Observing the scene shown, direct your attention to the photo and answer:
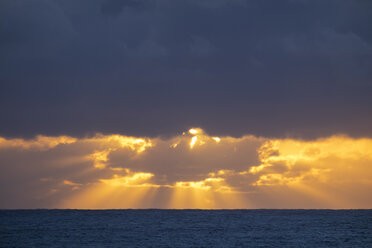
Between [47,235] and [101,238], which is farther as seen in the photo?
[47,235]

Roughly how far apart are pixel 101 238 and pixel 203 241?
18.0 meters

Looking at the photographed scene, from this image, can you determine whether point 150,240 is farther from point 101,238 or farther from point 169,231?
point 169,231

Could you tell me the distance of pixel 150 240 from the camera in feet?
299

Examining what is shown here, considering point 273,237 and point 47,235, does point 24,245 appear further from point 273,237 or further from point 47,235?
point 273,237

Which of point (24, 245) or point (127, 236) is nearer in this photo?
point (24, 245)

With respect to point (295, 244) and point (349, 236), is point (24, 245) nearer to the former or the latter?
point (295, 244)

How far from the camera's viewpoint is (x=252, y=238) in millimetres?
94562

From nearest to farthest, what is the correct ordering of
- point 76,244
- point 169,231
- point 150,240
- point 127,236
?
point 76,244, point 150,240, point 127,236, point 169,231

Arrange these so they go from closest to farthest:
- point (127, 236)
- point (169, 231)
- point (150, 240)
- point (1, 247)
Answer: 1. point (1, 247)
2. point (150, 240)
3. point (127, 236)
4. point (169, 231)

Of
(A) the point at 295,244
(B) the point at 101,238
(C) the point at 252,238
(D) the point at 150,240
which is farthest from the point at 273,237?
(B) the point at 101,238

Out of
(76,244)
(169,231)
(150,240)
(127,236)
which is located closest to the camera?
(76,244)

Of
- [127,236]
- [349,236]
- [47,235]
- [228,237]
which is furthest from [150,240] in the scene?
[349,236]

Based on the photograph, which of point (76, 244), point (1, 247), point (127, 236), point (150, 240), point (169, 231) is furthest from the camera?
point (169, 231)

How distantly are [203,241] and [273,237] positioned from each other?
15.8 m
